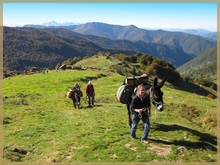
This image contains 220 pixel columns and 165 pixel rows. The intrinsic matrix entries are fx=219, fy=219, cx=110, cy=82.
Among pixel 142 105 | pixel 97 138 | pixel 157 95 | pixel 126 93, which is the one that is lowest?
pixel 97 138

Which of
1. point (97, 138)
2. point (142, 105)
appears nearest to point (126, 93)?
point (142, 105)

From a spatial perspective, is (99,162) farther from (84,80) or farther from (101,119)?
(84,80)

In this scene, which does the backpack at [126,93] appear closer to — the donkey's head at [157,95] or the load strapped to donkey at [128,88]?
the load strapped to donkey at [128,88]

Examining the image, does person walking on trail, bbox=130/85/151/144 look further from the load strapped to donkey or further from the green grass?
the load strapped to donkey

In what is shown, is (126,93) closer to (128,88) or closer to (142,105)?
(128,88)

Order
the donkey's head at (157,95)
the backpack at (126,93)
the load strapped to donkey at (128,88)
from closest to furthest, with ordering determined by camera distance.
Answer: the donkey's head at (157,95) < the load strapped to donkey at (128,88) < the backpack at (126,93)

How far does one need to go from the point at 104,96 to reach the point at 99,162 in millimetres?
21260

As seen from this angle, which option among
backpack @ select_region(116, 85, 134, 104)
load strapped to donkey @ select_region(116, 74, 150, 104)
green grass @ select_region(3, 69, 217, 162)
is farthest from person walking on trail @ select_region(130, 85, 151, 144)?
backpack @ select_region(116, 85, 134, 104)

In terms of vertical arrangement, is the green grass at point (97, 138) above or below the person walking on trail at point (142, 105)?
below

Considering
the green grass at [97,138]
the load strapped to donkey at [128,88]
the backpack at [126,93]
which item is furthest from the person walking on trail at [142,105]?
the backpack at [126,93]

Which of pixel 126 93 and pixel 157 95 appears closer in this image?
pixel 157 95

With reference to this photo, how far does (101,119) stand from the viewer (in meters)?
18.0

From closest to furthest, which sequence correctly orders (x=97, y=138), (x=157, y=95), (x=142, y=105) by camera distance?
1. (x=157, y=95)
2. (x=142, y=105)
3. (x=97, y=138)

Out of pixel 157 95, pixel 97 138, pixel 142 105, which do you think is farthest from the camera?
pixel 97 138
